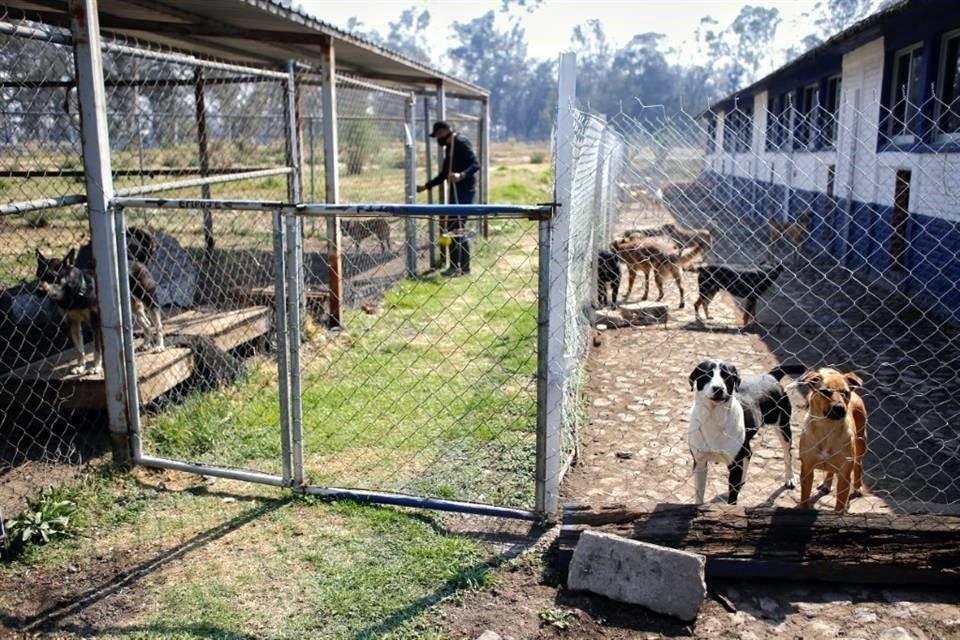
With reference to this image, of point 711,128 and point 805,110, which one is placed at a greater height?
point 805,110

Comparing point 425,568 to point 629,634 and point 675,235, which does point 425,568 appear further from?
point 675,235

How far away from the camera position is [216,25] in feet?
23.8

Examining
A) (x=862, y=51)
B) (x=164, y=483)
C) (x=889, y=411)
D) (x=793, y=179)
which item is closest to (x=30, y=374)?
(x=164, y=483)

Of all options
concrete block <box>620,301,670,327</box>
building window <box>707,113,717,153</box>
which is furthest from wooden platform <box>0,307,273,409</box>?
concrete block <box>620,301,670,327</box>

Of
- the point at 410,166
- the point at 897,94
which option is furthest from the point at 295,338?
the point at 897,94

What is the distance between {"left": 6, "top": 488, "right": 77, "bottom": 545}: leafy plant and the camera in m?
3.61

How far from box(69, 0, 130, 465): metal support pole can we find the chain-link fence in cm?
249

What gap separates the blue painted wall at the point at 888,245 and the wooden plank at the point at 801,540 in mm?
2217

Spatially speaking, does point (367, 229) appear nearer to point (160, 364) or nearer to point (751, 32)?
point (160, 364)

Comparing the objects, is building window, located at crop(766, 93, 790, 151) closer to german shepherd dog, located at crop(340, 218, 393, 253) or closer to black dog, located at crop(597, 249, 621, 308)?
black dog, located at crop(597, 249, 621, 308)

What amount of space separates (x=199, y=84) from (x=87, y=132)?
13.6 ft

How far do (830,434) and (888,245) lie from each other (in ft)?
26.7

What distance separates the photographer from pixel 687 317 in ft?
30.6

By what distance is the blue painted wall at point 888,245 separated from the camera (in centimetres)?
838
